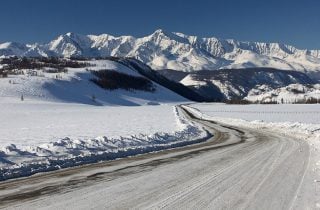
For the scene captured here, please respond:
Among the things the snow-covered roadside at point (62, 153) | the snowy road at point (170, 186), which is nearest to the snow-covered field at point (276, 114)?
the snow-covered roadside at point (62, 153)

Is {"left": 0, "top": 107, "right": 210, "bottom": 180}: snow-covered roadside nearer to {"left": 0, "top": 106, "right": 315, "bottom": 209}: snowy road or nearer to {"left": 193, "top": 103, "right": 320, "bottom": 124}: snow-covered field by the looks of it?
{"left": 0, "top": 106, "right": 315, "bottom": 209}: snowy road

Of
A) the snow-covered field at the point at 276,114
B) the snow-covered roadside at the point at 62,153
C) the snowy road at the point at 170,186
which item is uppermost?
the snowy road at the point at 170,186

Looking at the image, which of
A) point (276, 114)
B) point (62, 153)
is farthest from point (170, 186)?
point (276, 114)

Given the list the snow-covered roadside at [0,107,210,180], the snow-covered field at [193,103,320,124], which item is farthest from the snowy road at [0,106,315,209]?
the snow-covered field at [193,103,320,124]

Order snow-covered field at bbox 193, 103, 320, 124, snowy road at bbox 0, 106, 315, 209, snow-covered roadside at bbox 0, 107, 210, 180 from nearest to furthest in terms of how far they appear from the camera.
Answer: snowy road at bbox 0, 106, 315, 209 → snow-covered roadside at bbox 0, 107, 210, 180 → snow-covered field at bbox 193, 103, 320, 124

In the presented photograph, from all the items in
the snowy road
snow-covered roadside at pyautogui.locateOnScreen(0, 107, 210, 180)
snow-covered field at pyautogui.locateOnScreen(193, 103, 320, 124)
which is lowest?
snow-covered field at pyautogui.locateOnScreen(193, 103, 320, 124)

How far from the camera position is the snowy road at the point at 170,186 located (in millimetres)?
10414

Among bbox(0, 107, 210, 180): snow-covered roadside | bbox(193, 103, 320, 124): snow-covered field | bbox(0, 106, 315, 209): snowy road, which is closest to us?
bbox(0, 106, 315, 209): snowy road

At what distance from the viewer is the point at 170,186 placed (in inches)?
491

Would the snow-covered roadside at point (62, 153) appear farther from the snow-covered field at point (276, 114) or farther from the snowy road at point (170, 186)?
the snow-covered field at point (276, 114)

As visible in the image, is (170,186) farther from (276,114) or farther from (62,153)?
(276,114)

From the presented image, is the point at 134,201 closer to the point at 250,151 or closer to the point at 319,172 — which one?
the point at 319,172

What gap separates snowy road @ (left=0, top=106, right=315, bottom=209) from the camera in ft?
34.2

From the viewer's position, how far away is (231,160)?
60.6ft
